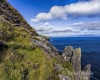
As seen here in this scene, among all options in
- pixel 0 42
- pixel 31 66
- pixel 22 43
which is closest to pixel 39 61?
pixel 31 66

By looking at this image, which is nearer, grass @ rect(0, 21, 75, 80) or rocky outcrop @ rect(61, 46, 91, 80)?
grass @ rect(0, 21, 75, 80)

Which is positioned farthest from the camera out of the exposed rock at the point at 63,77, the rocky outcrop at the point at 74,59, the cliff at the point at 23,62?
the rocky outcrop at the point at 74,59

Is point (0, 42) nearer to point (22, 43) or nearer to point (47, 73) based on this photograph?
point (22, 43)

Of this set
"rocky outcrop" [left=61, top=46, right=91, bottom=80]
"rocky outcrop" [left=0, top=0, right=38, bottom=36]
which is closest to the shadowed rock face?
"rocky outcrop" [left=0, top=0, right=38, bottom=36]

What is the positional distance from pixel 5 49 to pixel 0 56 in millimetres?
1665

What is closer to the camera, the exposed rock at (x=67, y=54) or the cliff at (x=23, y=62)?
the cliff at (x=23, y=62)

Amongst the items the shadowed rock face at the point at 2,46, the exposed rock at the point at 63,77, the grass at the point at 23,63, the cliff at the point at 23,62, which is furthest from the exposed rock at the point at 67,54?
the shadowed rock face at the point at 2,46

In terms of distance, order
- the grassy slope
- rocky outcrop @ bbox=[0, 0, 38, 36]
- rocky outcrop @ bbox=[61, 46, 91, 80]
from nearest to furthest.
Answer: the grassy slope < rocky outcrop @ bbox=[61, 46, 91, 80] < rocky outcrop @ bbox=[0, 0, 38, 36]

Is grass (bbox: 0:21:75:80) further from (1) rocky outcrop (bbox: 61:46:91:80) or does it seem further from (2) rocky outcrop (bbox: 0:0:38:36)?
(1) rocky outcrop (bbox: 61:46:91:80)

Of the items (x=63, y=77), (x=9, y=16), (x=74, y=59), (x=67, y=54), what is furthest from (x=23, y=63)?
(x=9, y=16)

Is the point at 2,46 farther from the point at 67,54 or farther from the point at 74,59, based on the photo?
the point at 74,59

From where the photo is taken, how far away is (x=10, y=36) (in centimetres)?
2244

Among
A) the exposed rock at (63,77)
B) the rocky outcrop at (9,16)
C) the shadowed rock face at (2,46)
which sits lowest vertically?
the exposed rock at (63,77)

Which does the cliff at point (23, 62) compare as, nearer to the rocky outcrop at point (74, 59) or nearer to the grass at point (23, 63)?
the grass at point (23, 63)
